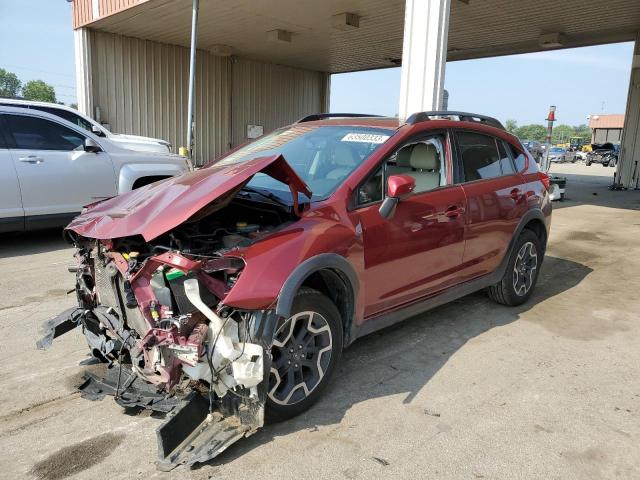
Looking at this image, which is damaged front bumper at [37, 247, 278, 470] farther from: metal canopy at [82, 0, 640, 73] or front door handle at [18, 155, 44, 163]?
metal canopy at [82, 0, 640, 73]

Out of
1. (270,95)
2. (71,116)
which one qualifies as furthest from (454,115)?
(270,95)

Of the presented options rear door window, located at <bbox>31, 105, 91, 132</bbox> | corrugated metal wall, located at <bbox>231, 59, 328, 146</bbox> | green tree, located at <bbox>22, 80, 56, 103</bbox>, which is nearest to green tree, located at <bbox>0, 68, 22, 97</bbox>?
green tree, located at <bbox>22, 80, 56, 103</bbox>

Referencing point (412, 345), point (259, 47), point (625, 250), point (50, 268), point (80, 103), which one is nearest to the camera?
point (412, 345)

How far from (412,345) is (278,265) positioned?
6.03 ft

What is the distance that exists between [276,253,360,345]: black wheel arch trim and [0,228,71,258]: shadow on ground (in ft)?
18.1

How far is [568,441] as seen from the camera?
116 inches

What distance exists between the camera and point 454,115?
4.56 meters

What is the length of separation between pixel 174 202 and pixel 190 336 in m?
0.79

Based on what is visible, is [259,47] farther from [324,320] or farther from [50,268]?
[324,320]

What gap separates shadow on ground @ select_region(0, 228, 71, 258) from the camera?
7.08m

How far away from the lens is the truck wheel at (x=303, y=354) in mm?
2869

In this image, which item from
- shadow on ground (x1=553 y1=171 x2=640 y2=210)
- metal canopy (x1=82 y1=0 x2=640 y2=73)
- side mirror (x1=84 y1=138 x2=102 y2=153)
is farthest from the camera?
shadow on ground (x1=553 y1=171 x2=640 y2=210)

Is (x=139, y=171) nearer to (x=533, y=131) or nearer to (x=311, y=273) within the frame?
(x=311, y=273)

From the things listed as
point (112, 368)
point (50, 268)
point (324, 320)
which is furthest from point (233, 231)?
point (50, 268)
